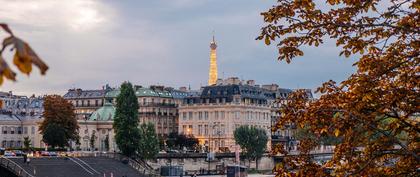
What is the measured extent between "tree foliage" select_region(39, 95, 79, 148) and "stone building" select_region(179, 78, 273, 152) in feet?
133

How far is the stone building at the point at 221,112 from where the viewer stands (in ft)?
453

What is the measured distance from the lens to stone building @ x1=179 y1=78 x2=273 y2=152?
138000 mm

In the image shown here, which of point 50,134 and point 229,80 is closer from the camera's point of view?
point 50,134

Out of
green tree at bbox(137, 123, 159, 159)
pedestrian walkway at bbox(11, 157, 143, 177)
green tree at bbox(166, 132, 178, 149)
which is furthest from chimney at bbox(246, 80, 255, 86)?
pedestrian walkway at bbox(11, 157, 143, 177)

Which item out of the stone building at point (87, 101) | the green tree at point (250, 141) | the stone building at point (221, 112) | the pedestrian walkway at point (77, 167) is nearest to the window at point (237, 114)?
the stone building at point (221, 112)

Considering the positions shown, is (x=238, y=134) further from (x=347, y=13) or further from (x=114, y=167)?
(x=347, y=13)

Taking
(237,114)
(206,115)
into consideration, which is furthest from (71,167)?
(237,114)

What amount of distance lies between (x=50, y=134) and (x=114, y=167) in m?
13.0

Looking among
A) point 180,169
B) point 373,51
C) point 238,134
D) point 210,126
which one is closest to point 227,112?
point 210,126

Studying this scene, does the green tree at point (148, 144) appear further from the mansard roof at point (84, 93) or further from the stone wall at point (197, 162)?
the mansard roof at point (84, 93)

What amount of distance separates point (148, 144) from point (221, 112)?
4233 centimetres

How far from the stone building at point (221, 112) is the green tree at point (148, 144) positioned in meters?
35.0

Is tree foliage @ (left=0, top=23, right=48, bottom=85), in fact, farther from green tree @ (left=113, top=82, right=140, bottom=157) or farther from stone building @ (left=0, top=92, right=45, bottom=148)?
stone building @ (left=0, top=92, right=45, bottom=148)

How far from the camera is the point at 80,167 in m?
87.3
